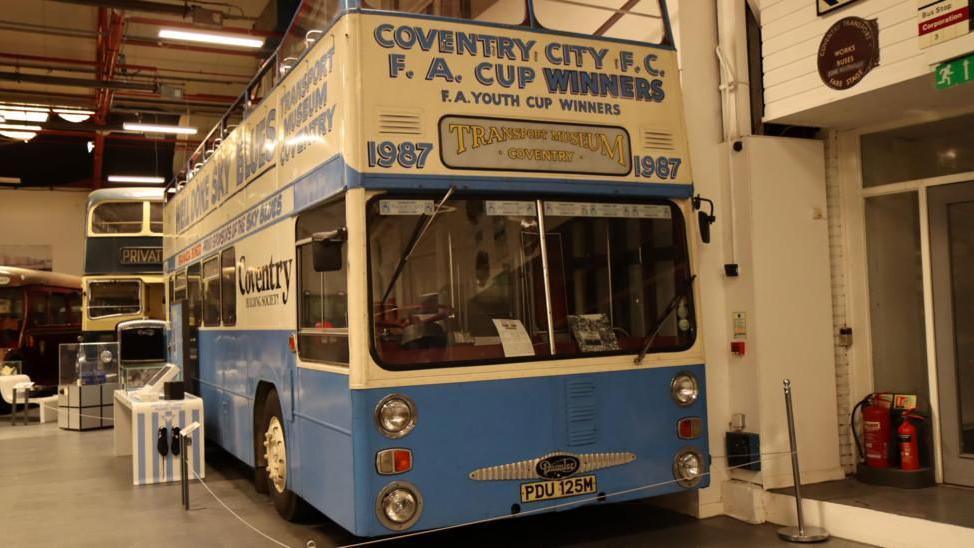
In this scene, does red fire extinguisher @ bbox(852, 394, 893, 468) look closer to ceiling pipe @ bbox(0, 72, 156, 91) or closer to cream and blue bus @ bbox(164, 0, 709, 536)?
cream and blue bus @ bbox(164, 0, 709, 536)

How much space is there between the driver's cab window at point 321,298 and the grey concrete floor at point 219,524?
1.57 metres

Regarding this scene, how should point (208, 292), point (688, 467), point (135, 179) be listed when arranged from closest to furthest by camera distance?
point (688, 467)
point (208, 292)
point (135, 179)

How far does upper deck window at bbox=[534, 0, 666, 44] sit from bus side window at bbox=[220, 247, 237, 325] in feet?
13.7

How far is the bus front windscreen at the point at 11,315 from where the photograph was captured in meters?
21.4

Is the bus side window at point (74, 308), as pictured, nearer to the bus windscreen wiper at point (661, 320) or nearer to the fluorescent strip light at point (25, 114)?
the fluorescent strip light at point (25, 114)

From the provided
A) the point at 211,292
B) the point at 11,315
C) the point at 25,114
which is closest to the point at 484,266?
the point at 211,292

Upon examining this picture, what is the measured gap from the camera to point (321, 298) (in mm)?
6344

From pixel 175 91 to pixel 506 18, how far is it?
15797mm

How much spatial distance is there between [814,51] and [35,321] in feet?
67.6

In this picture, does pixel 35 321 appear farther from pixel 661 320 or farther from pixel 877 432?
pixel 877 432

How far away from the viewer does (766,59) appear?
7633mm

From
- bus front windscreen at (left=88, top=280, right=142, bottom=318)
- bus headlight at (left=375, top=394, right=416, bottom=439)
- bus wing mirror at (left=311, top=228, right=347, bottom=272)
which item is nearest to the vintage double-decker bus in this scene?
bus front windscreen at (left=88, top=280, right=142, bottom=318)

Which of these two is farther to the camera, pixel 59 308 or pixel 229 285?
pixel 59 308

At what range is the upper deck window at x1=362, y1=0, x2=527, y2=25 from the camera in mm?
6157
